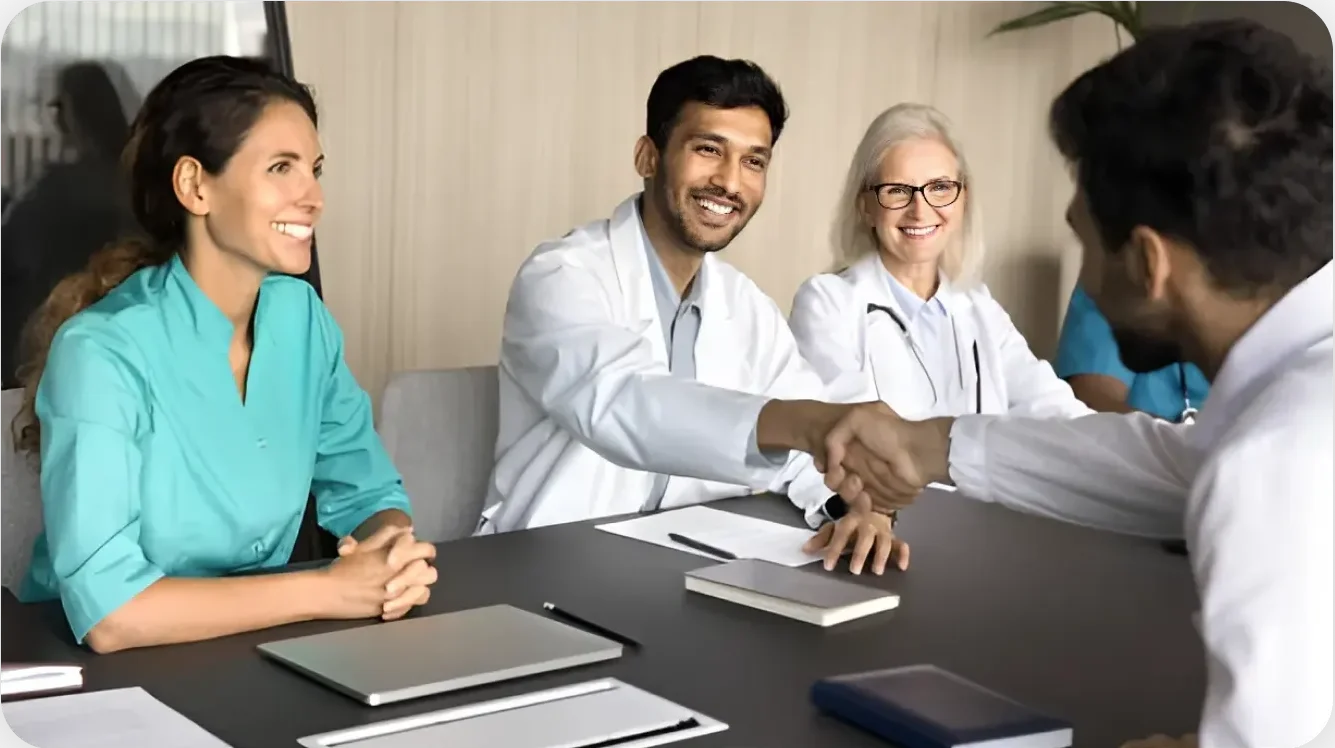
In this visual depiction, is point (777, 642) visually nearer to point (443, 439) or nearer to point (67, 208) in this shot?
point (443, 439)

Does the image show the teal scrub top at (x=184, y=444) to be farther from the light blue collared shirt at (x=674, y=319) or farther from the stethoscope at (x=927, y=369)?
the stethoscope at (x=927, y=369)

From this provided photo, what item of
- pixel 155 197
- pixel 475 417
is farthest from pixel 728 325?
pixel 155 197

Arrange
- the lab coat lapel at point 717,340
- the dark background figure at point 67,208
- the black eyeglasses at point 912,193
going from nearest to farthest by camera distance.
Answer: the black eyeglasses at point 912,193, the lab coat lapel at point 717,340, the dark background figure at point 67,208

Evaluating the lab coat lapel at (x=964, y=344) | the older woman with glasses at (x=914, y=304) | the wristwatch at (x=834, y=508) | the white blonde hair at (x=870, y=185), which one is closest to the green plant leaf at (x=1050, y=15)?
the white blonde hair at (x=870, y=185)

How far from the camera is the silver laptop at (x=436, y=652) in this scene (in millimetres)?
820

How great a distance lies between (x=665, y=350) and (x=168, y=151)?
2.01 feet

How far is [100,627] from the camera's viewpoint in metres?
0.88

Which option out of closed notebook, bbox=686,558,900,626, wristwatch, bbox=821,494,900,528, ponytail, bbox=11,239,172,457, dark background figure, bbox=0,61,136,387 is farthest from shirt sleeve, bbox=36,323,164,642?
dark background figure, bbox=0,61,136,387

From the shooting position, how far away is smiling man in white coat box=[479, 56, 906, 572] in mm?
1275

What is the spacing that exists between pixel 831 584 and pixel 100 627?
1.80 ft

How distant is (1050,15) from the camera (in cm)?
205

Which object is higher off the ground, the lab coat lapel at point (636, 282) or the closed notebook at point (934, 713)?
the lab coat lapel at point (636, 282)

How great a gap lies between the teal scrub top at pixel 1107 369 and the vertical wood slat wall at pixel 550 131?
0.04m

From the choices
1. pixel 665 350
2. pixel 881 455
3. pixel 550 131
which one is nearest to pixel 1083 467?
pixel 881 455
